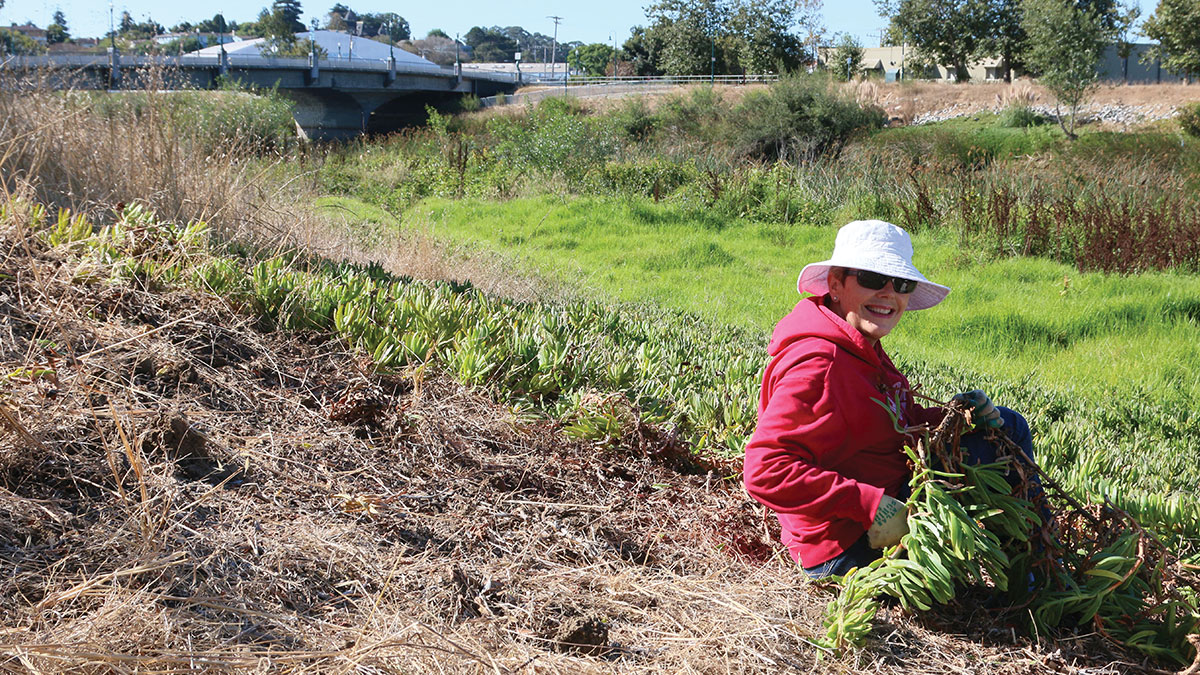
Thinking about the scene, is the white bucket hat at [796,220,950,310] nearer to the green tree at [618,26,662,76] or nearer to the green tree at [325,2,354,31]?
the green tree at [618,26,662,76]

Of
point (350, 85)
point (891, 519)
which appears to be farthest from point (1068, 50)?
point (891, 519)

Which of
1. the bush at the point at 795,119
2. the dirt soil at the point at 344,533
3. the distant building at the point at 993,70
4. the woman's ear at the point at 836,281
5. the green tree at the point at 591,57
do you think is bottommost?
the dirt soil at the point at 344,533

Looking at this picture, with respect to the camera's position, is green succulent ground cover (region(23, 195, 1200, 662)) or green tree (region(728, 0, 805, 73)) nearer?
green succulent ground cover (region(23, 195, 1200, 662))

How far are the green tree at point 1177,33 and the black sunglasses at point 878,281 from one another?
39.3m

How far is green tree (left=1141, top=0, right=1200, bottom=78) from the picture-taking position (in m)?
34.4

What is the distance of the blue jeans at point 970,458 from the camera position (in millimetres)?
2510

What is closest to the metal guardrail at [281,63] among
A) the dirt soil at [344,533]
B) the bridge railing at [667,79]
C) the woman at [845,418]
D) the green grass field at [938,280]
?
the bridge railing at [667,79]

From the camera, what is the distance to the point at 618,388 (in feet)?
14.6

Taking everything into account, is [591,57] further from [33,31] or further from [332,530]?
[332,530]

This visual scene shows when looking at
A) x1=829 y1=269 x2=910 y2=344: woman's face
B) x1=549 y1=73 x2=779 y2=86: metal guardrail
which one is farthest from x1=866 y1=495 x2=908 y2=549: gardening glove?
x1=549 y1=73 x2=779 y2=86: metal guardrail

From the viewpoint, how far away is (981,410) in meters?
2.45

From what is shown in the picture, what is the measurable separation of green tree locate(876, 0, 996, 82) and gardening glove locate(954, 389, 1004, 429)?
50395 mm

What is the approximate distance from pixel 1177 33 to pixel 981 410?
4139cm

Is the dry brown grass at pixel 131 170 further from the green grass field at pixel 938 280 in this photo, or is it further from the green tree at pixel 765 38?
the green tree at pixel 765 38
